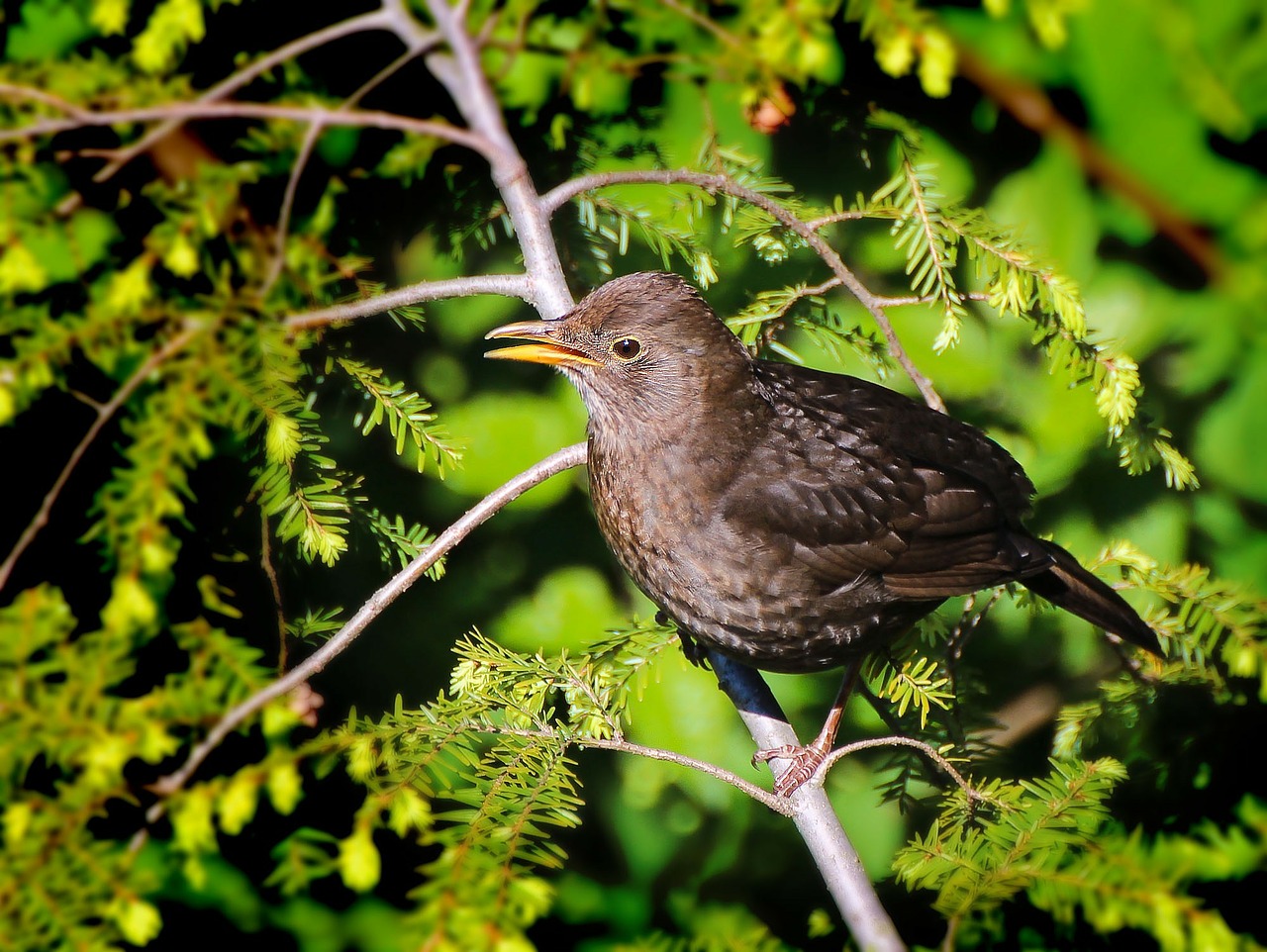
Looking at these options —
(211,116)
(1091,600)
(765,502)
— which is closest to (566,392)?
(765,502)

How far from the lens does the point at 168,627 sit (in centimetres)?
144

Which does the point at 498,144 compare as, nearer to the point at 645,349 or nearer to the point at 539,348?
the point at 539,348

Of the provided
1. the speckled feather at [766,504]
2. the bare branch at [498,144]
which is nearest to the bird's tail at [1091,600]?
the speckled feather at [766,504]

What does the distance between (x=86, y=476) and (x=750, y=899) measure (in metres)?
1.75

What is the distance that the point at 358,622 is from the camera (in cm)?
162

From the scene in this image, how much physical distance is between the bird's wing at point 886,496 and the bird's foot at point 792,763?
0.35m

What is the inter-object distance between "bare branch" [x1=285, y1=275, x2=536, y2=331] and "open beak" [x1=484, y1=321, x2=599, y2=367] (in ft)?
0.25

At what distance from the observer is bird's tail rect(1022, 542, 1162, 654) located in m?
2.03

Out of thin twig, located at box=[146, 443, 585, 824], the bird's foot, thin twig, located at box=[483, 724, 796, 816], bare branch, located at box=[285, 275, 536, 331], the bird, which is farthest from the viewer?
the bird

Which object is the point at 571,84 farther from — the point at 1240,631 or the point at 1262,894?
the point at 1262,894

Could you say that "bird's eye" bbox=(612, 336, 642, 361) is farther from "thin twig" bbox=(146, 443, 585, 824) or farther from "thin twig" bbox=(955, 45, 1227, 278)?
"thin twig" bbox=(955, 45, 1227, 278)

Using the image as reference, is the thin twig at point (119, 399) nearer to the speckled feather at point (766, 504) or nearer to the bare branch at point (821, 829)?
the speckled feather at point (766, 504)

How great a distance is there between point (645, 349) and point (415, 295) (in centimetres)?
54

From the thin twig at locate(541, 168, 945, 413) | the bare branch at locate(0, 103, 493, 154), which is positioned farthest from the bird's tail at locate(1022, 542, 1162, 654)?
the bare branch at locate(0, 103, 493, 154)
